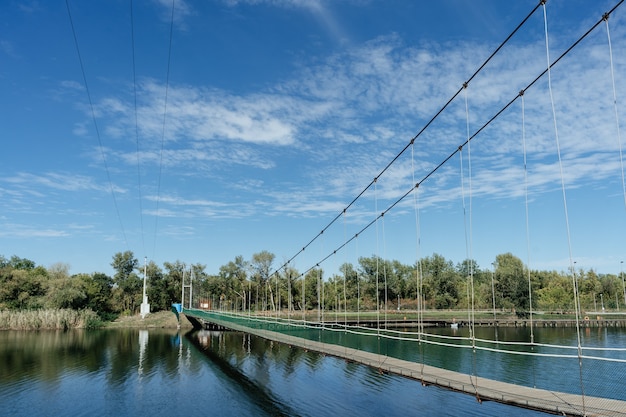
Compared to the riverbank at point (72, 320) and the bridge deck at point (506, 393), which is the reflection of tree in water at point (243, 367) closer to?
the bridge deck at point (506, 393)

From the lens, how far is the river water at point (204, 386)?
18.1m

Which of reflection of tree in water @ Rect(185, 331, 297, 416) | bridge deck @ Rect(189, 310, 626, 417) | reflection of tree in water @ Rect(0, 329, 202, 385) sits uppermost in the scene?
bridge deck @ Rect(189, 310, 626, 417)

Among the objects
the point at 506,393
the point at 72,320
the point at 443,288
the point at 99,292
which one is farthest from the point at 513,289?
the point at 99,292

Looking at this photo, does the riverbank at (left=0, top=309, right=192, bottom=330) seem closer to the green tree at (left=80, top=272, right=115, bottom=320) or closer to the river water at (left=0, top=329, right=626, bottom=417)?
the green tree at (left=80, top=272, right=115, bottom=320)

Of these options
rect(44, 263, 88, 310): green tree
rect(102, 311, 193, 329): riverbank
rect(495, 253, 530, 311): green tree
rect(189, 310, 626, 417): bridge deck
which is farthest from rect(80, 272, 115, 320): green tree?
rect(189, 310, 626, 417): bridge deck

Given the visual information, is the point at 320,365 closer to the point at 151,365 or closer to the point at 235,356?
the point at 235,356

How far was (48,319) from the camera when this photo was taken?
2015 inches

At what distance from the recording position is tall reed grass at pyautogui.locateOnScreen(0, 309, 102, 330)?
48.8 m

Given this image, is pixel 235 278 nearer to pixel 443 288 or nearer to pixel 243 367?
pixel 443 288

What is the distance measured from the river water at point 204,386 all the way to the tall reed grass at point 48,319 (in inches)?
530

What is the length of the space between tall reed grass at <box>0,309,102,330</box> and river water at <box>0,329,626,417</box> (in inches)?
530

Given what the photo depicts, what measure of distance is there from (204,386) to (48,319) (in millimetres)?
36512

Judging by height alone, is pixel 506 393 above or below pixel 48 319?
above

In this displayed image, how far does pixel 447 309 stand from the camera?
7050cm
